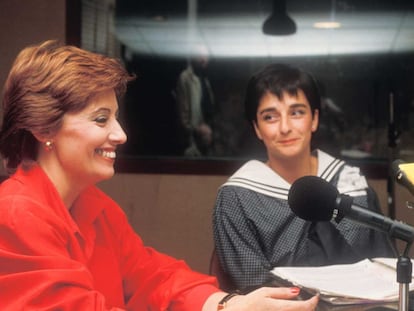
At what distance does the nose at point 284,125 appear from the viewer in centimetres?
202

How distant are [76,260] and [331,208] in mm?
541

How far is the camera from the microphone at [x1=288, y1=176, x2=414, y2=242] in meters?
1.16

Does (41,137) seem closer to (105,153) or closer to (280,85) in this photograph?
(105,153)

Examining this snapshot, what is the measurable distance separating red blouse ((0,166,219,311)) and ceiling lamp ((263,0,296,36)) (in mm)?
3446

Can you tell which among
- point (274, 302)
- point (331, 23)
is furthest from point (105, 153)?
point (331, 23)

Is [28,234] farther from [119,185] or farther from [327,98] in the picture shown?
[327,98]

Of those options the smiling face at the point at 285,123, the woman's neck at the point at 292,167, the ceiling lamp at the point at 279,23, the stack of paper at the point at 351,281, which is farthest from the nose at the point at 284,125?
the ceiling lamp at the point at 279,23

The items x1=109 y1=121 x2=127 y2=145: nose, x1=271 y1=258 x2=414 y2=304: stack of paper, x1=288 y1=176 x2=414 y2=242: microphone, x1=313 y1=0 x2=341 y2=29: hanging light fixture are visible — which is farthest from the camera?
x1=313 y1=0 x2=341 y2=29: hanging light fixture

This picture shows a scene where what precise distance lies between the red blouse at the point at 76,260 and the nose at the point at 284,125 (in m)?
0.55

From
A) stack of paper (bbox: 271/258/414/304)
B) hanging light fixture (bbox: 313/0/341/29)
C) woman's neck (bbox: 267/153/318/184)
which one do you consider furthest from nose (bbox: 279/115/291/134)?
hanging light fixture (bbox: 313/0/341/29)

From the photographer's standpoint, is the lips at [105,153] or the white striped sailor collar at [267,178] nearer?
the lips at [105,153]

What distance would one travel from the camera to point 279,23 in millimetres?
5016

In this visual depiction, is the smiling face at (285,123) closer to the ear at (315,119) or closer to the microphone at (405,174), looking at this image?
the ear at (315,119)

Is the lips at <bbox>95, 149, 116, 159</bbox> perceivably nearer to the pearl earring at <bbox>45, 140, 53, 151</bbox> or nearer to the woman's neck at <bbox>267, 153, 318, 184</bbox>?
the pearl earring at <bbox>45, 140, 53, 151</bbox>
